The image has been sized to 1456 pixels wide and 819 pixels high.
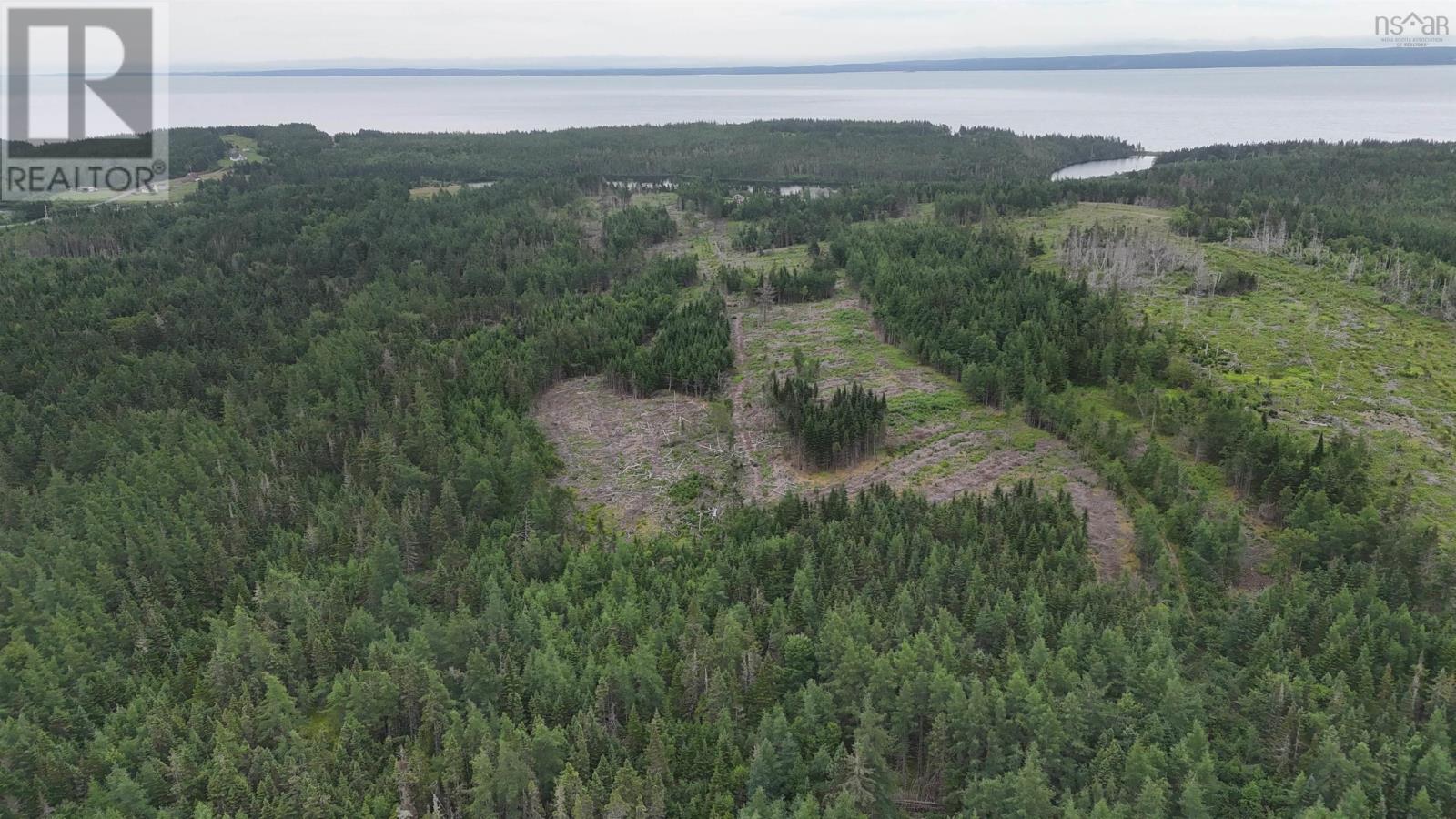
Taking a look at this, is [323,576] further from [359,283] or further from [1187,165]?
[1187,165]

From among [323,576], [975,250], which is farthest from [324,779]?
[975,250]

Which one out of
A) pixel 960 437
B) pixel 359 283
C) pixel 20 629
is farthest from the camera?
pixel 359 283

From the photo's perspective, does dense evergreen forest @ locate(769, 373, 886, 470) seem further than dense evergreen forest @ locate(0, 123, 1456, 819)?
Yes

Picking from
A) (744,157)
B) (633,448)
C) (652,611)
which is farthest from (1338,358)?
(744,157)

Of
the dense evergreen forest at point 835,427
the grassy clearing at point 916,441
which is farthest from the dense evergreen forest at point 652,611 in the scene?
the grassy clearing at point 916,441

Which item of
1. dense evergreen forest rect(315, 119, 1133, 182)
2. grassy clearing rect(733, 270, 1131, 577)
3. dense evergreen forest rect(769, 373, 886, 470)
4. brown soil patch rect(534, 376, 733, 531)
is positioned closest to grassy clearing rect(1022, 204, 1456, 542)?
grassy clearing rect(733, 270, 1131, 577)

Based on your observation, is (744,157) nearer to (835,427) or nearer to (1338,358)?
(1338,358)

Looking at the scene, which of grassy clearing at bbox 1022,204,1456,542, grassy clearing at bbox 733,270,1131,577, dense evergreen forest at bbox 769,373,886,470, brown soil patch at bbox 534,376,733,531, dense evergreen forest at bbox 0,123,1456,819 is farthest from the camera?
dense evergreen forest at bbox 769,373,886,470

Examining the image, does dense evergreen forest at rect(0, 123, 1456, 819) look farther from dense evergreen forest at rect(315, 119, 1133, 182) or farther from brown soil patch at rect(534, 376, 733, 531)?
dense evergreen forest at rect(315, 119, 1133, 182)
